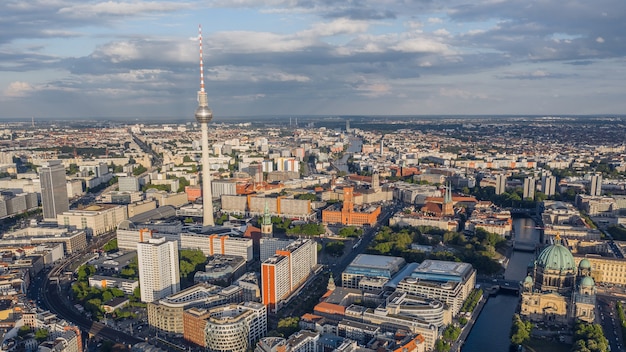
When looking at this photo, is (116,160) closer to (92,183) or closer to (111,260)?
(92,183)

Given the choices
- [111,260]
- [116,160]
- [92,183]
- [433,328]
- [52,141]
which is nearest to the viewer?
[433,328]

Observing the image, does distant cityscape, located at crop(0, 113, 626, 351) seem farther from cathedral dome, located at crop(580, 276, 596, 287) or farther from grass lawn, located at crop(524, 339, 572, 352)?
cathedral dome, located at crop(580, 276, 596, 287)

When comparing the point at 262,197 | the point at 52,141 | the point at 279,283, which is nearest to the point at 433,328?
the point at 279,283

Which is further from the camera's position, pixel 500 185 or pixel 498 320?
pixel 500 185

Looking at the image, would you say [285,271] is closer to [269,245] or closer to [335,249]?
[269,245]

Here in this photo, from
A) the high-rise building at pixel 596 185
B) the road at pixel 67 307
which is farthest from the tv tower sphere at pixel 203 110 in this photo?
the high-rise building at pixel 596 185

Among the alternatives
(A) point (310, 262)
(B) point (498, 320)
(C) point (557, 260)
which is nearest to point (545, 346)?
(B) point (498, 320)
